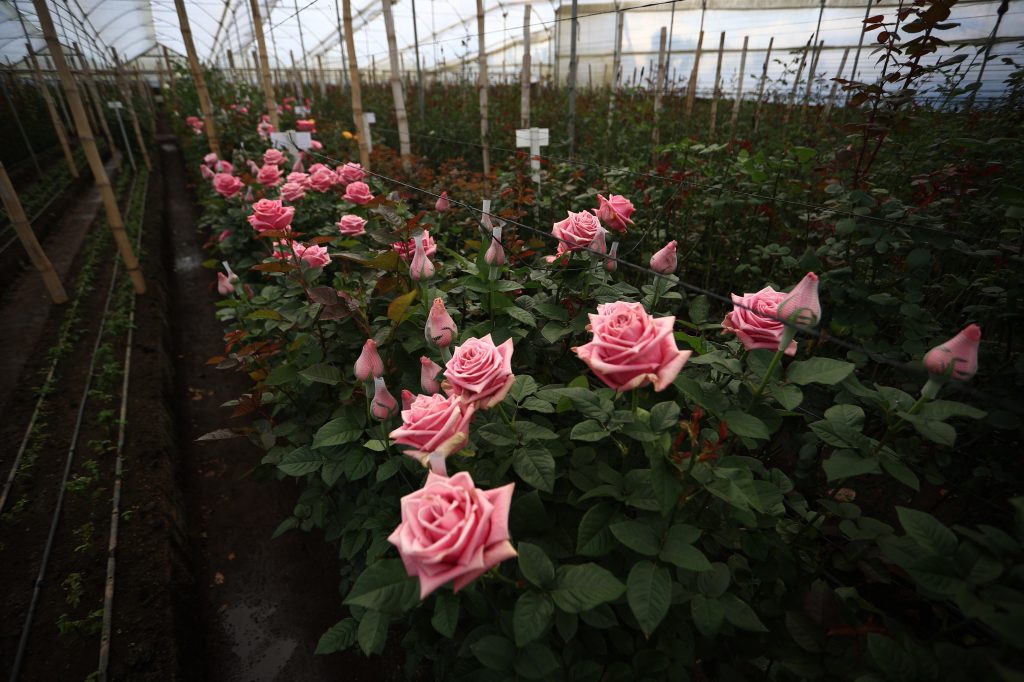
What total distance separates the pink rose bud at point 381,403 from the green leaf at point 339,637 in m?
0.44

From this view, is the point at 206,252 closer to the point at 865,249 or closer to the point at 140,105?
the point at 865,249

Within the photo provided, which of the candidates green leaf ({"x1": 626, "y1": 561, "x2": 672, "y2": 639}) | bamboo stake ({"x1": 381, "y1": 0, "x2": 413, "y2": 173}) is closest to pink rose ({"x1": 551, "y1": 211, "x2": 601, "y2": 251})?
green leaf ({"x1": 626, "y1": 561, "x2": 672, "y2": 639})

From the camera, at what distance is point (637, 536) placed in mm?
772

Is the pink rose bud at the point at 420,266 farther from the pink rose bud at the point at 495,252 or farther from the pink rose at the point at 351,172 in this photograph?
the pink rose at the point at 351,172

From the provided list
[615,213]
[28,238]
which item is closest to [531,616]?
[615,213]

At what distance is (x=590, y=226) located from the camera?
4.28ft

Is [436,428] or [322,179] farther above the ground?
[322,179]

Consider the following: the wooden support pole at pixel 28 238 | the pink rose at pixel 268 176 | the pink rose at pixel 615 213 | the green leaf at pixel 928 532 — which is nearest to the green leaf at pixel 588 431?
the green leaf at pixel 928 532

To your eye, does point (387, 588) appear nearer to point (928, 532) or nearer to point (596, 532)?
point (596, 532)

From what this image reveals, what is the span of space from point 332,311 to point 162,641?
3.80 ft

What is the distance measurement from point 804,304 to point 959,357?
241 mm

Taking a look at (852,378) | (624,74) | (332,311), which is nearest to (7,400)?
(332,311)

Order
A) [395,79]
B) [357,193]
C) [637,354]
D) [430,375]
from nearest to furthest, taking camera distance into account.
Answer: [637,354] → [430,375] → [357,193] → [395,79]

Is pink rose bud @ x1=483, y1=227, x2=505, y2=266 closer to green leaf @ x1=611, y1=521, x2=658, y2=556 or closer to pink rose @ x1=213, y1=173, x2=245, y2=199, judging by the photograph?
green leaf @ x1=611, y1=521, x2=658, y2=556
